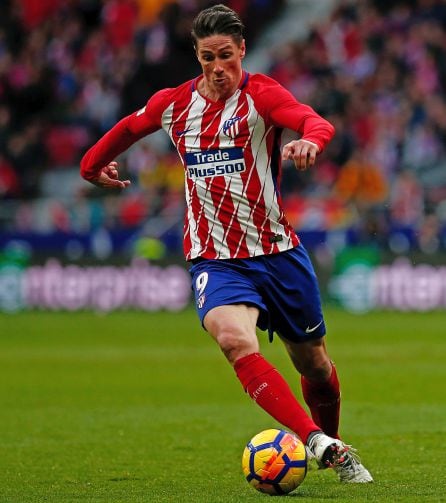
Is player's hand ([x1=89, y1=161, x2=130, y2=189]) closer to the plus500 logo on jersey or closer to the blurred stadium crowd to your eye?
the plus500 logo on jersey

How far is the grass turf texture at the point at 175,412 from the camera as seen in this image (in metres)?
7.18

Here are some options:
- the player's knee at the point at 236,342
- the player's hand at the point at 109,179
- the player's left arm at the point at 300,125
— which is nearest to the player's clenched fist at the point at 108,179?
the player's hand at the point at 109,179

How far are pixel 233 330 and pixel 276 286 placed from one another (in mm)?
560

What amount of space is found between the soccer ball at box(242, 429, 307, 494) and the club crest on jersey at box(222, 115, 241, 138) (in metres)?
1.65

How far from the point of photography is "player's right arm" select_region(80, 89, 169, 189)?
24.3 ft

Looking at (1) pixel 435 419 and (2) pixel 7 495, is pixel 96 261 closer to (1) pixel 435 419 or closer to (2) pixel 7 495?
(1) pixel 435 419

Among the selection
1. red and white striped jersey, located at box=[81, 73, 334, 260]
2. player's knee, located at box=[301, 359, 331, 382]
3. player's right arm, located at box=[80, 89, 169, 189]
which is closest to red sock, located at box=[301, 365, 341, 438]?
player's knee, located at box=[301, 359, 331, 382]

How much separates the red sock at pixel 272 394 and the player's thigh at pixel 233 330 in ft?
0.16

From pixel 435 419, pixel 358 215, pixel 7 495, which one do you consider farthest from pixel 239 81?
pixel 358 215

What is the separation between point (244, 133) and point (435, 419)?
13.8 ft

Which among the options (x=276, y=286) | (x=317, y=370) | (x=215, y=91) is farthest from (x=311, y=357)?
(x=215, y=91)

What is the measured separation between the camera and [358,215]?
21875 mm

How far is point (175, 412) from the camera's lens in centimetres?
1134

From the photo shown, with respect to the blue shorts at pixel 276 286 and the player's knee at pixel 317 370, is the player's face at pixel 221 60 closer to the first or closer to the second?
the blue shorts at pixel 276 286
